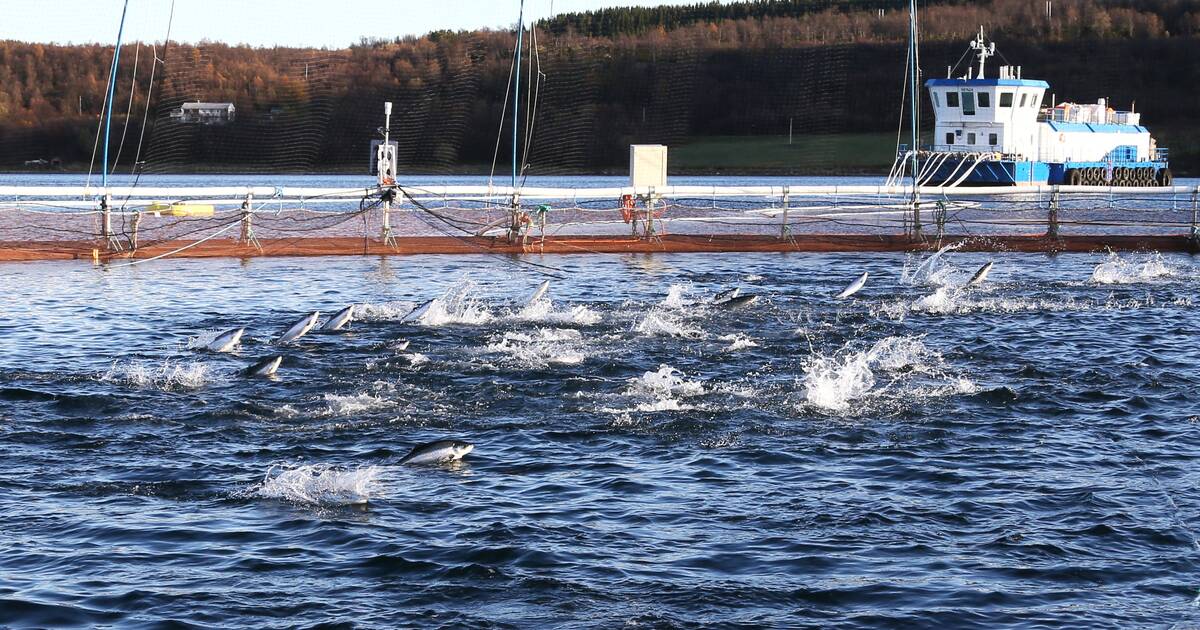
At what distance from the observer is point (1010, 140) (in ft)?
214

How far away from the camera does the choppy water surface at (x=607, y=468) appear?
29.0 ft

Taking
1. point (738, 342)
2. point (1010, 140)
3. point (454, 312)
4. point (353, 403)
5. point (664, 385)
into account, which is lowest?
point (353, 403)

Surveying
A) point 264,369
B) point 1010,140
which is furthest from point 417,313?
point 1010,140

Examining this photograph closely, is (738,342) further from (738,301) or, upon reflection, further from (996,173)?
(996,173)

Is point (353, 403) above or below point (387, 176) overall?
below

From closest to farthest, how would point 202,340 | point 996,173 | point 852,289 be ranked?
point 202,340
point 852,289
point 996,173

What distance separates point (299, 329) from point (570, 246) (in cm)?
1513

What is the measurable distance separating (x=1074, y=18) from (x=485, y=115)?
8118 cm

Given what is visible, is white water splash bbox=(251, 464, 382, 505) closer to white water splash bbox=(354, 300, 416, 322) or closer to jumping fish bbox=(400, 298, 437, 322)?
jumping fish bbox=(400, 298, 437, 322)

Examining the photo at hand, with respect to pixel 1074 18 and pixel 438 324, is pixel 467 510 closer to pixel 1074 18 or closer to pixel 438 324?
pixel 438 324

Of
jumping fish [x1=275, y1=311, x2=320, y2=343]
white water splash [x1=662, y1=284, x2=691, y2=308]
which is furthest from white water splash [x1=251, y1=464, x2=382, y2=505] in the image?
white water splash [x1=662, y1=284, x2=691, y2=308]

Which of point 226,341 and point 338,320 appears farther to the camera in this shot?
point 338,320

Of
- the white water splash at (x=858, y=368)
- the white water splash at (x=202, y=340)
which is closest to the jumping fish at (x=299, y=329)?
the white water splash at (x=202, y=340)

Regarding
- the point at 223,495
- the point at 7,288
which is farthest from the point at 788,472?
the point at 7,288
